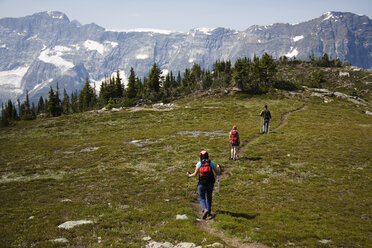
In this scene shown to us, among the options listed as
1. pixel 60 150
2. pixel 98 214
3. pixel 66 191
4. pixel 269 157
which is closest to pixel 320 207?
pixel 269 157

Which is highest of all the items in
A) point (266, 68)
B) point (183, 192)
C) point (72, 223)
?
point (266, 68)

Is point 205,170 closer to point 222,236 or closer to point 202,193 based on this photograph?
point 202,193

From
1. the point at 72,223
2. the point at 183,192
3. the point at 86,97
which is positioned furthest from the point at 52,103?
the point at 72,223

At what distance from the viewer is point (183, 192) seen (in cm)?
1673

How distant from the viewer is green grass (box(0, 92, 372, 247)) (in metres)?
10.8

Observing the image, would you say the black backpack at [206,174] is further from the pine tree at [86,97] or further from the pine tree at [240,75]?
the pine tree at [86,97]

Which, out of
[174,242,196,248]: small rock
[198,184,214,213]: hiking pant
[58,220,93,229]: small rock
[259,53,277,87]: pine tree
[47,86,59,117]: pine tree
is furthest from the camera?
[47,86,59,117]: pine tree

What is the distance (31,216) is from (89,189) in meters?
5.09

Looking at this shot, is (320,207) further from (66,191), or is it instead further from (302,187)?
(66,191)

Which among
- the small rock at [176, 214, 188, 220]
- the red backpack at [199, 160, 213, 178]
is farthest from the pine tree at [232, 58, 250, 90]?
the small rock at [176, 214, 188, 220]

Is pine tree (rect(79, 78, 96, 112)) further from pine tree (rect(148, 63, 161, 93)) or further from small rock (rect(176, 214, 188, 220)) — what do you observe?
small rock (rect(176, 214, 188, 220))

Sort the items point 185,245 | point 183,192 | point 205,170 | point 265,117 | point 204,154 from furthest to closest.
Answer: point 265,117
point 183,192
point 204,154
point 205,170
point 185,245

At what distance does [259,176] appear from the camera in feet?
62.2

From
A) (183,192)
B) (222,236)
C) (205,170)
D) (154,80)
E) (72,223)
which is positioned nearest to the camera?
(222,236)
